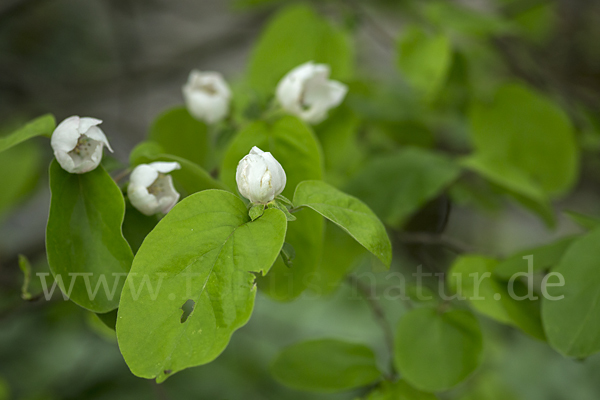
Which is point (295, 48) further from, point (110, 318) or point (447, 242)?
point (110, 318)

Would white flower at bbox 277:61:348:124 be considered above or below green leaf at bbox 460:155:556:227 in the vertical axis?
above

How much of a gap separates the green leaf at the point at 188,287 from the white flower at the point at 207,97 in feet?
1.06

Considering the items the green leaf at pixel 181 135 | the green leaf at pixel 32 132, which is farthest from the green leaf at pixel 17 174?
the green leaf at pixel 32 132

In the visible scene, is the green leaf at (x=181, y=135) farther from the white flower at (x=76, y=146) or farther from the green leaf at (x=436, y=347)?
the green leaf at (x=436, y=347)

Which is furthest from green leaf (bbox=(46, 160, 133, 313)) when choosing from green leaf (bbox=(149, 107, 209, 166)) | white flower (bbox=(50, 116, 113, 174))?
green leaf (bbox=(149, 107, 209, 166))

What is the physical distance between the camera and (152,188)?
1.69 ft

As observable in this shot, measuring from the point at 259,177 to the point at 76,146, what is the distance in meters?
0.22

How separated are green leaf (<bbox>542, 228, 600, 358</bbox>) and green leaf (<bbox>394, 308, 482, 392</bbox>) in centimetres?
11

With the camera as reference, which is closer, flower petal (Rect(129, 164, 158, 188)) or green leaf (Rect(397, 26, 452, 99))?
flower petal (Rect(129, 164, 158, 188))

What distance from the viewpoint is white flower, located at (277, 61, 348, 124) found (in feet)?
2.13

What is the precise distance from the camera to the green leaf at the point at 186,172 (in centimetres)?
51

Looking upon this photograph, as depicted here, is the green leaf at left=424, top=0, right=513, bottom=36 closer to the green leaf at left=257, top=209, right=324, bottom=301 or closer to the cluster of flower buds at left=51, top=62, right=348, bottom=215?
the cluster of flower buds at left=51, top=62, right=348, bottom=215

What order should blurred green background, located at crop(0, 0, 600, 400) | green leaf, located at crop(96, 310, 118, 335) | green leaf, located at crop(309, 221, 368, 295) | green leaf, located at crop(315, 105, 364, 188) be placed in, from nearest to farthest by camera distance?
green leaf, located at crop(96, 310, 118, 335), green leaf, located at crop(309, 221, 368, 295), green leaf, located at crop(315, 105, 364, 188), blurred green background, located at crop(0, 0, 600, 400)

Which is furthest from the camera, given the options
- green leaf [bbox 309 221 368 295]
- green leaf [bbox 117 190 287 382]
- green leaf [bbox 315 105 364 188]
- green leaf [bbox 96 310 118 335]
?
green leaf [bbox 315 105 364 188]
